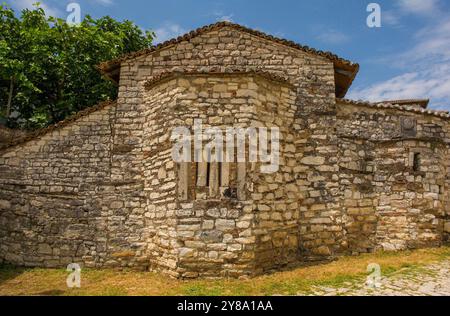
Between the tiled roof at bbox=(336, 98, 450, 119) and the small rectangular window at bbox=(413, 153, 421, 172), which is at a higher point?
the tiled roof at bbox=(336, 98, 450, 119)

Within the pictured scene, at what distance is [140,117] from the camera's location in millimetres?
8898

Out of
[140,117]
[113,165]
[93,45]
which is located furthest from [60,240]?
[93,45]

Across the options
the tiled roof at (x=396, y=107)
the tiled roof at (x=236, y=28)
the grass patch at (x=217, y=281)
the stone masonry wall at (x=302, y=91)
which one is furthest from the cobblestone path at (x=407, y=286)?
the tiled roof at (x=236, y=28)

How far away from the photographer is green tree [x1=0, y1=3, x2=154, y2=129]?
13211mm

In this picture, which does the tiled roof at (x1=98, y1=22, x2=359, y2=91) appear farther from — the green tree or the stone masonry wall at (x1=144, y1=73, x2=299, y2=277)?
the green tree

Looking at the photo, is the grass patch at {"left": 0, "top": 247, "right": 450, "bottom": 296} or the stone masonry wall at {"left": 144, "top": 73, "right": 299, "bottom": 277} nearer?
the grass patch at {"left": 0, "top": 247, "right": 450, "bottom": 296}

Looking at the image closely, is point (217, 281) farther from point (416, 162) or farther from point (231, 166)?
point (416, 162)

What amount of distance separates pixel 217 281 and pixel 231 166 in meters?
2.46

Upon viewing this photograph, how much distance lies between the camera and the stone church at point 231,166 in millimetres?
7688

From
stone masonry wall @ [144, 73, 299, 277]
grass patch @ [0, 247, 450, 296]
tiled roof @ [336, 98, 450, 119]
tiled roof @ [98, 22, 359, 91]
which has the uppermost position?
tiled roof @ [98, 22, 359, 91]

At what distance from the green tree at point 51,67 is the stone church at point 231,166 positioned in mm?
5343

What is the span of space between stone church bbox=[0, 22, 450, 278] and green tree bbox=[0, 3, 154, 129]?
534 centimetres

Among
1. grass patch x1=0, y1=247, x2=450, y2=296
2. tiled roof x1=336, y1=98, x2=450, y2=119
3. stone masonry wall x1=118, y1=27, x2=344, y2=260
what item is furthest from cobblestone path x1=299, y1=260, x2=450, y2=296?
tiled roof x1=336, y1=98, x2=450, y2=119

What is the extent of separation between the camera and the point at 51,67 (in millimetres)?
13594
